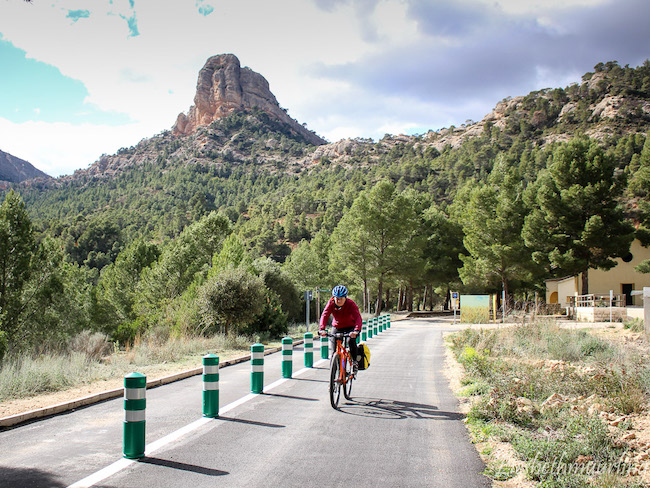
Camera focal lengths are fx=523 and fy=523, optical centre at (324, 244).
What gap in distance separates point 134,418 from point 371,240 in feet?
145

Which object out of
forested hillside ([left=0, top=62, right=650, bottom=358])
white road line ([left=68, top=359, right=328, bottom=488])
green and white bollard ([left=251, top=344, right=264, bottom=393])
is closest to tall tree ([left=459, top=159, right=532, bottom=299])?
forested hillside ([left=0, top=62, right=650, bottom=358])

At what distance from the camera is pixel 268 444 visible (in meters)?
5.76

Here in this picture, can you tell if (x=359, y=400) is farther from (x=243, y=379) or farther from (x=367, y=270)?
(x=367, y=270)

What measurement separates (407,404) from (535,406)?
194 cm

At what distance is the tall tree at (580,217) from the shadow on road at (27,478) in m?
40.1

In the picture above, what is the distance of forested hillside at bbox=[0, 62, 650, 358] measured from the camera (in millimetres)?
23844

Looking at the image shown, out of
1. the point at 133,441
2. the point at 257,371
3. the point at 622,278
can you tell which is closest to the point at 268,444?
the point at 133,441

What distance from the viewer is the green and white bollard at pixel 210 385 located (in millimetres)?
6836

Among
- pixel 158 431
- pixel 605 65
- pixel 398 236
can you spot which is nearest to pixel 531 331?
pixel 158 431

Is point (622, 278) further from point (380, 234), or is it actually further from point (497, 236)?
point (380, 234)

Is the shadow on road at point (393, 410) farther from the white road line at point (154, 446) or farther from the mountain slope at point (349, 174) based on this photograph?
the mountain slope at point (349, 174)

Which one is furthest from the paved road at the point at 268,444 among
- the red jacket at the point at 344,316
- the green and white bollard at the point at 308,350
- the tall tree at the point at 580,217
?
the tall tree at the point at 580,217

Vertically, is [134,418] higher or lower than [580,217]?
lower

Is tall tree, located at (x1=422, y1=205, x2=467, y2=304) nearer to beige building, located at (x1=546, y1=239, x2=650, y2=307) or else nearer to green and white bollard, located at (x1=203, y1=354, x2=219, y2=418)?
beige building, located at (x1=546, y1=239, x2=650, y2=307)
